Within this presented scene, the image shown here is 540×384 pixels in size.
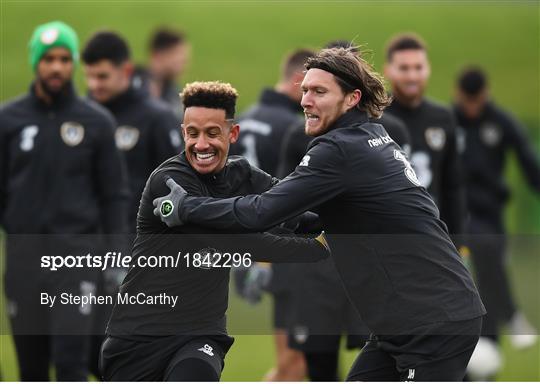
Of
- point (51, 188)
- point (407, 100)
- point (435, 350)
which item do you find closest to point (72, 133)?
point (51, 188)

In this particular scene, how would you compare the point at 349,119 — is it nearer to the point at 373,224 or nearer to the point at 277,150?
the point at 373,224

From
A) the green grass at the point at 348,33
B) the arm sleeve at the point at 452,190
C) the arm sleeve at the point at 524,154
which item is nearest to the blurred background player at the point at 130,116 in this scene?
the arm sleeve at the point at 452,190

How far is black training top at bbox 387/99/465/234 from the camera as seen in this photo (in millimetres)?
9070

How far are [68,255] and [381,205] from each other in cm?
297

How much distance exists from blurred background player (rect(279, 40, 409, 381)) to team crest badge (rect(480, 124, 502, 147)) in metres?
3.48

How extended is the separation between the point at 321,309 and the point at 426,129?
155cm

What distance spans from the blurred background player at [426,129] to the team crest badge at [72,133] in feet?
7.11

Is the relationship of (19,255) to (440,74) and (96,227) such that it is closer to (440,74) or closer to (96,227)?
(96,227)

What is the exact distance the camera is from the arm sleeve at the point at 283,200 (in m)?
5.64

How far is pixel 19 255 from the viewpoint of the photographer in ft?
26.7

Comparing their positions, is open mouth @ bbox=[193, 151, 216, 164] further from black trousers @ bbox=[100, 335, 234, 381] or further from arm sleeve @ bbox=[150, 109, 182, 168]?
arm sleeve @ bbox=[150, 109, 182, 168]

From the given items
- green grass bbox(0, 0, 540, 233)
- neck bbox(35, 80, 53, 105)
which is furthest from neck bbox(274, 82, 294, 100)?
green grass bbox(0, 0, 540, 233)

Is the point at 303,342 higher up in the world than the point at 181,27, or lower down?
lower down

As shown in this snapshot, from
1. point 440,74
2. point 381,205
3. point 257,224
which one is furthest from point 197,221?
point 440,74
